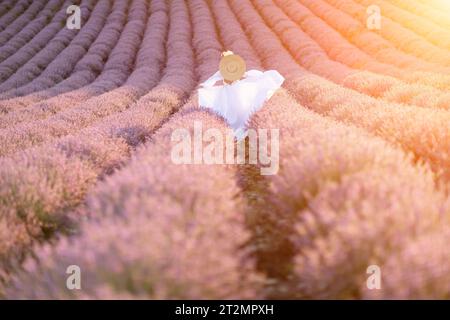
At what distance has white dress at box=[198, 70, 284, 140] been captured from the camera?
7.66 meters

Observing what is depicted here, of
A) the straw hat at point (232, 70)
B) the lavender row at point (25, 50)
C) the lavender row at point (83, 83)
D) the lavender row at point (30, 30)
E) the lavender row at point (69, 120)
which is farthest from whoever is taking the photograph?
the lavender row at point (30, 30)

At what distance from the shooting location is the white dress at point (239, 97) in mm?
7664

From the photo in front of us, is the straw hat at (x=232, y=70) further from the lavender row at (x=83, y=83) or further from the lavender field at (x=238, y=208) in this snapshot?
the lavender row at (x=83, y=83)

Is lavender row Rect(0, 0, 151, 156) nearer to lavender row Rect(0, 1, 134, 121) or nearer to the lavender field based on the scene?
the lavender field

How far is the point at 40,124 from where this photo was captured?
687cm

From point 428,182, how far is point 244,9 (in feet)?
72.5

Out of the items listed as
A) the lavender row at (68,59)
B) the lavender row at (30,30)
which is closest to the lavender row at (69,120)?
the lavender row at (68,59)

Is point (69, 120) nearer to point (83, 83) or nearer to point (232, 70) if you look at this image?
point (232, 70)

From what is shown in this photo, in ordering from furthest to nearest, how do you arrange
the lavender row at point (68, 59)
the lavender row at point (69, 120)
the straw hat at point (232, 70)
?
the lavender row at point (68, 59) < the straw hat at point (232, 70) < the lavender row at point (69, 120)

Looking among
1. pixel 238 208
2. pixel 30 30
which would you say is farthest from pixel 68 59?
pixel 238 208

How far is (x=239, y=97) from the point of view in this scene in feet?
25.3

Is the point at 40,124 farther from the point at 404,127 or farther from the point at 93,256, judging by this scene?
the point at 93,256
